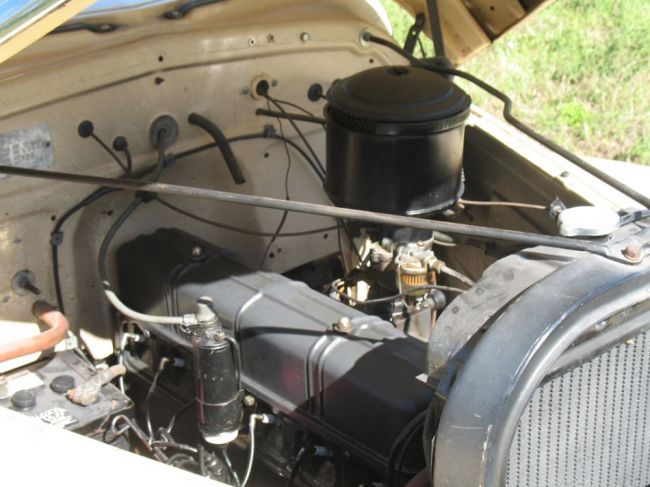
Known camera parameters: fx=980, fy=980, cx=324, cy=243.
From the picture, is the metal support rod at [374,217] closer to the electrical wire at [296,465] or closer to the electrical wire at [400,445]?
the electrical wire at [400,445]

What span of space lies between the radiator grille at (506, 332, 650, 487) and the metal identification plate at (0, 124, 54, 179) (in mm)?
1223

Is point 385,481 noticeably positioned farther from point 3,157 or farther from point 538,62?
point 538,62

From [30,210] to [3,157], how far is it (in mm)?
141

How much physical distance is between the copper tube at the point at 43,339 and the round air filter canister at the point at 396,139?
27.1 inches

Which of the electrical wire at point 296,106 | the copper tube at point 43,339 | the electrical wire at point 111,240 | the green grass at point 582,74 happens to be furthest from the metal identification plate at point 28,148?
the green grass at point 582,74

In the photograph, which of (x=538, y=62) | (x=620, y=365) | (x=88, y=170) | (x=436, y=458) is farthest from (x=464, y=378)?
(x=538, y=62)

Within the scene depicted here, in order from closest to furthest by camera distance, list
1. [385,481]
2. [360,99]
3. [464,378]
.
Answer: [464,378] < [385,481] < [360,99]

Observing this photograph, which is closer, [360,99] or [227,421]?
[227,421]

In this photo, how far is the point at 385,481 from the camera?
6.03 feet

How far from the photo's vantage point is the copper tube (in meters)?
2.05

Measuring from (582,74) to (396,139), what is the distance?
3932 mm

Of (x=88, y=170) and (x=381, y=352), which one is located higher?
(x=88, y=170)

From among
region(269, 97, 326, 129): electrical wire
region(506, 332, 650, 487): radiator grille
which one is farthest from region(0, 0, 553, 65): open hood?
region(506, 332, 650, 487): radiator grille

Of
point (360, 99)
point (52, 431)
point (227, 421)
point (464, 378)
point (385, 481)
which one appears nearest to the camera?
point (464, 378)
